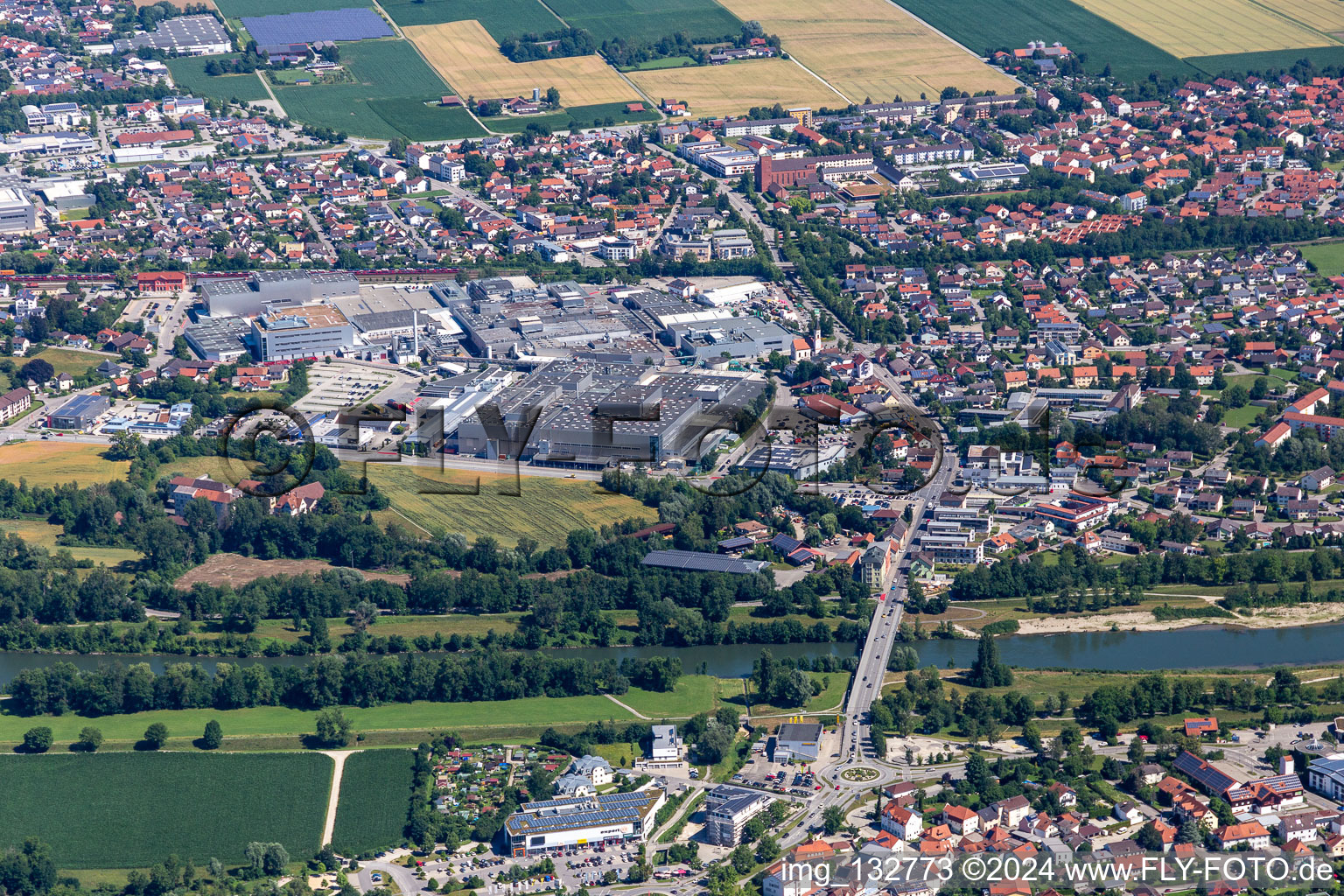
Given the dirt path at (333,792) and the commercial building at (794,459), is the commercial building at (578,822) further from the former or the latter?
the commercial building at (794,459)

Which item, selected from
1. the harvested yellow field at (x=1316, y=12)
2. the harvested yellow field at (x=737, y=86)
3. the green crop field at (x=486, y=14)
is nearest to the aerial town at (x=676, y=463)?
the harvested yellow field at (x=737, y=86)

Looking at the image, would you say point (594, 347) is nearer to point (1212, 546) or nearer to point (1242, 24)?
point (1212, 546)

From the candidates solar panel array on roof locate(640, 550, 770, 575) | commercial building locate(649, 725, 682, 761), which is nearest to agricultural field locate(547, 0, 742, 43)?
solar panel array on roof locate(640, 550, 770, 575)

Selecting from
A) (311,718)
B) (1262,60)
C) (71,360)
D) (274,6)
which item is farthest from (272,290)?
(1262,60)

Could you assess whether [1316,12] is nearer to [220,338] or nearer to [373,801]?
[220,338]

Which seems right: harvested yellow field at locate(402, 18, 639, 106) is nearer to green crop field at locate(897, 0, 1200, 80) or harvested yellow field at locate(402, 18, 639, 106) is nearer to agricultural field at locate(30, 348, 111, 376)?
green crop field at locate(897, 0, 1200, 80)
